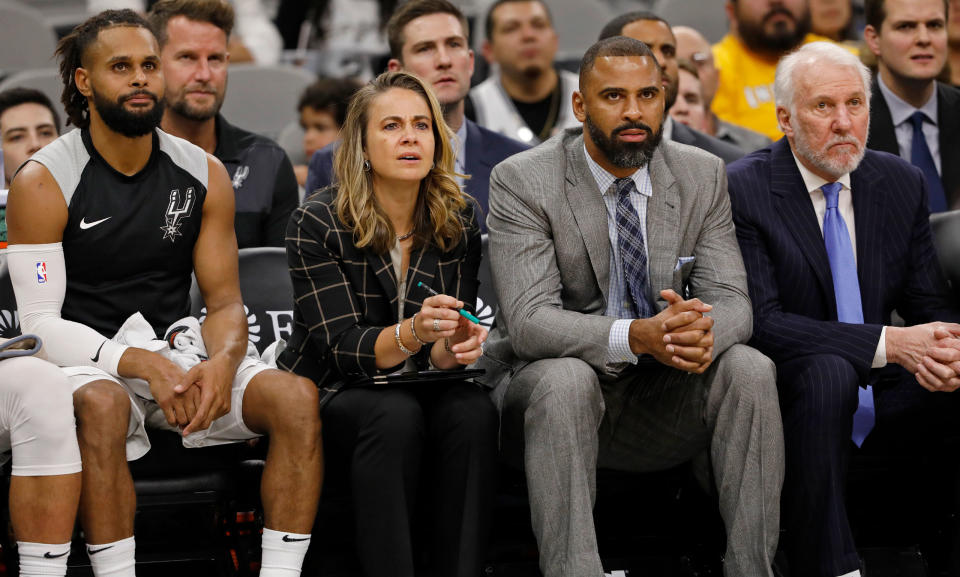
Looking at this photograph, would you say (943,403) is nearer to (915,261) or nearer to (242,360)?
(915,261)

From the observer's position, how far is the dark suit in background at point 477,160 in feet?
14.3

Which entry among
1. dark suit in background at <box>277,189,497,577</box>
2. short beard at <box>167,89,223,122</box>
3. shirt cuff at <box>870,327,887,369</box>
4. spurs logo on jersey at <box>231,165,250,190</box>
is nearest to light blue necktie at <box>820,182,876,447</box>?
shirt cuff at <box>870,327,887,369</box>

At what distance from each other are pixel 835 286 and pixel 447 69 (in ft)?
6.07

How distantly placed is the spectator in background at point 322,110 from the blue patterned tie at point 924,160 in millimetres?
2364

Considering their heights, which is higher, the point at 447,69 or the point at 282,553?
the point at 447,69

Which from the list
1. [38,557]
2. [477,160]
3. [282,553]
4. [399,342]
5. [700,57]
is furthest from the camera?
[700,57]

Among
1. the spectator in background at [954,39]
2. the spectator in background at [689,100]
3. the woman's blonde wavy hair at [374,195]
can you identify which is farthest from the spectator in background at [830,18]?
the woman's blonde wavy hair at [374,195]

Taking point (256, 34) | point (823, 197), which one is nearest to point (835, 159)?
point (823, 197)

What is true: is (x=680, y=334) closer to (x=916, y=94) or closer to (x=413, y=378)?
(x=413, y=378)

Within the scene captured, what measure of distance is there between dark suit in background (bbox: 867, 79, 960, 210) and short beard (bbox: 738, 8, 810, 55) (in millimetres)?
1188

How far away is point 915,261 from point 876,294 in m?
0.19

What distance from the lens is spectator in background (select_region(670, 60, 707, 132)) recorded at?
202 inches

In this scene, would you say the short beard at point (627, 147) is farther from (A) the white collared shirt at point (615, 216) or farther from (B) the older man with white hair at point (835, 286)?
(B) the older man with white hair at point (835, 286)

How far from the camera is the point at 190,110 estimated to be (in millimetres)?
4461
